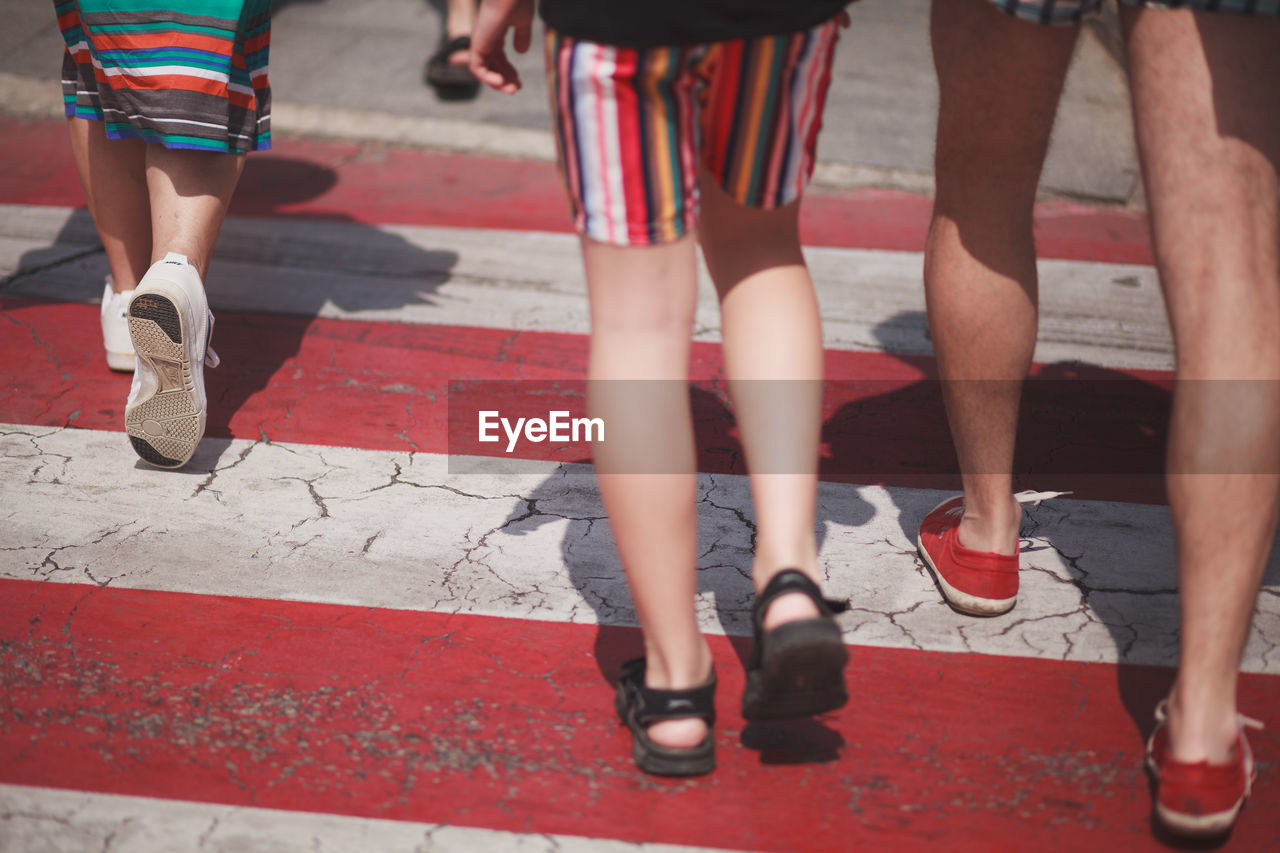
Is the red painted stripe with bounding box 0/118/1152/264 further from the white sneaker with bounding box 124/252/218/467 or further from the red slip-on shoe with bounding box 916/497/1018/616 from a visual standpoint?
the red slip-on shoe with bounding box 916/497/1018/616

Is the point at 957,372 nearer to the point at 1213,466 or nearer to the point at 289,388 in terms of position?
the point at 1213,466

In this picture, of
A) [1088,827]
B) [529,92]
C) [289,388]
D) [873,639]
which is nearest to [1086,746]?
[1088,827]

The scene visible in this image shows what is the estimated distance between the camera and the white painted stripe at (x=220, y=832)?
1.49m

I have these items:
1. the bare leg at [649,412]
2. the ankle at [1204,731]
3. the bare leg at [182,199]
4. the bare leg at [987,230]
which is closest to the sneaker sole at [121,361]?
the bare leg at [182,199]

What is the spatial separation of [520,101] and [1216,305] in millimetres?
4191

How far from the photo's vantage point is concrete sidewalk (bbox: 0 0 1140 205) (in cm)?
464

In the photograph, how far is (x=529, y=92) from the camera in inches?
209

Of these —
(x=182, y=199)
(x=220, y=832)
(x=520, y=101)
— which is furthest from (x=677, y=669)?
(x=520, y=101)

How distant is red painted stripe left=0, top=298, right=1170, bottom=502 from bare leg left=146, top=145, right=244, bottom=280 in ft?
1.43

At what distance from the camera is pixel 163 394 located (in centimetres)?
233

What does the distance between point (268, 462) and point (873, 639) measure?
53.4 inches

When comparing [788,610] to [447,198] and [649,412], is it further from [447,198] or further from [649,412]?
[447,198]

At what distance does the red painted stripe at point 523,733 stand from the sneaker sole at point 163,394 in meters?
0.41

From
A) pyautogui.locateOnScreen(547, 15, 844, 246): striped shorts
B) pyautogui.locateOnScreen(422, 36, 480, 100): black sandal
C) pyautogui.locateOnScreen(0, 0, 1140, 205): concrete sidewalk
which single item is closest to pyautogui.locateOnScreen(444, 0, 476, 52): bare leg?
pyautogui.locateOnScreen(422, 36, 480, 100): black sandal
